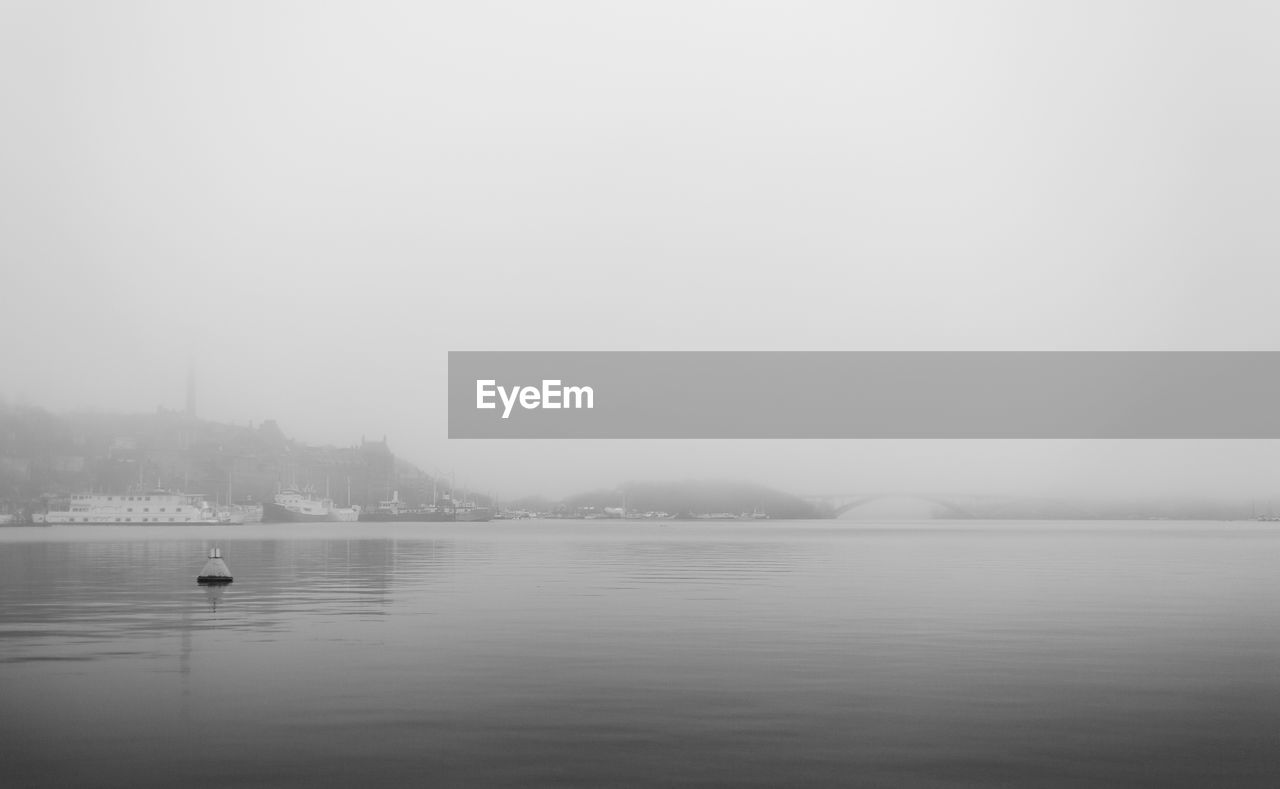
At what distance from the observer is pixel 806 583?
78.9m

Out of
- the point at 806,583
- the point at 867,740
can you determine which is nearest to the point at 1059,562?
the point at 806,583

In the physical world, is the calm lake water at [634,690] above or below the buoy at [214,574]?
below

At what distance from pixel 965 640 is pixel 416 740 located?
85.7 feet

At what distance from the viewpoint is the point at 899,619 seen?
51.5m

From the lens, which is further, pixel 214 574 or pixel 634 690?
pixel 214 574

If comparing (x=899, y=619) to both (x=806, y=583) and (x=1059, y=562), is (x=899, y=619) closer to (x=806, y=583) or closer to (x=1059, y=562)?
(x=806, y=583)

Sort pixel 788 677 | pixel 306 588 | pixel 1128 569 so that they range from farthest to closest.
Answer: pixel 1128 569 → pixel 306 588 → pixel 788 677

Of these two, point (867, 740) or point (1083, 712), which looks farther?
point (1083, 712)

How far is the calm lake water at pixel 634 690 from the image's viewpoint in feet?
69.0

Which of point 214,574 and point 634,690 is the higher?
point 214,574

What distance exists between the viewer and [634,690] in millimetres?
30078

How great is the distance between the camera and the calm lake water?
21031mm

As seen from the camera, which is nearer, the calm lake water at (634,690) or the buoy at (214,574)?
the calm lake water at (634,690)

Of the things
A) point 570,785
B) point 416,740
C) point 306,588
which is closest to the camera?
point 570,785
